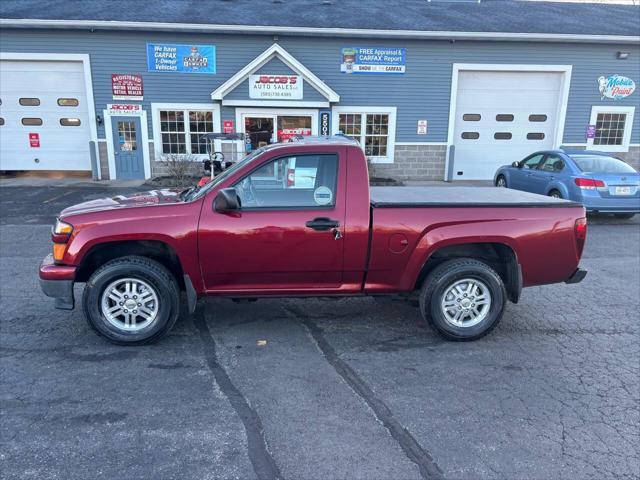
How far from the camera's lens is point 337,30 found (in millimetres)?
15031

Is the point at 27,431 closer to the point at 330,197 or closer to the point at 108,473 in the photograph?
the point at 108,473

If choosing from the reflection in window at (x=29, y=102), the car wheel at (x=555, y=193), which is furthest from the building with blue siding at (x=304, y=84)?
the car wheel at (x=555, y=193)

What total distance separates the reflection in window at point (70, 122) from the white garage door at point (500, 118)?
13.2 m

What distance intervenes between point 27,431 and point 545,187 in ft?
34.5

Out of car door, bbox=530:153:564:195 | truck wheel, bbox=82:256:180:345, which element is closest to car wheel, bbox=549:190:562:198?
car door, bbox=530:153:564:195

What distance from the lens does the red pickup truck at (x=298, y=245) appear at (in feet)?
13.4

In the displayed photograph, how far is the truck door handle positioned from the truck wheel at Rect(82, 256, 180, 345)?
136 centimetres

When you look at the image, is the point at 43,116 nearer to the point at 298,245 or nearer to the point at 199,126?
the point at 199,126

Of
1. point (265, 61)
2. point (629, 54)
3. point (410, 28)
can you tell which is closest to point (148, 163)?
point (265, 61)

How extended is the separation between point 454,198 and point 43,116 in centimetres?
1599

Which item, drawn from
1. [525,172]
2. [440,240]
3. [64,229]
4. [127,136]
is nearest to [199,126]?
[127,136]

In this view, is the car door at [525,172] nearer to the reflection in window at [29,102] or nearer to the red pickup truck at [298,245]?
the red pickup truck at [298,245]

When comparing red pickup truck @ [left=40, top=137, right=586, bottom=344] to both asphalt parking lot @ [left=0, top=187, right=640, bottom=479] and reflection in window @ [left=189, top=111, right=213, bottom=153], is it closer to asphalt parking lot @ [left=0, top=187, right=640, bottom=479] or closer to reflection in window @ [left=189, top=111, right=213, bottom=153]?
asphalt parking lot @ [left=0, top=187, right=640, bottom=479]

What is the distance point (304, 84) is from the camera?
50.3ft
